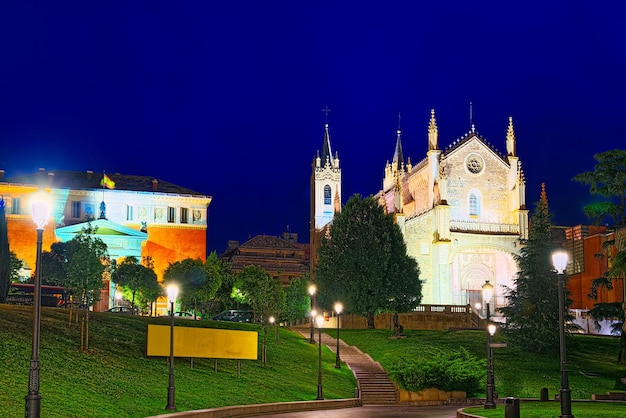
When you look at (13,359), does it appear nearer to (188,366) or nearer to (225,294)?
(188,366)

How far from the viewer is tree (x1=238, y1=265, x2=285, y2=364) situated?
51381 millimetres

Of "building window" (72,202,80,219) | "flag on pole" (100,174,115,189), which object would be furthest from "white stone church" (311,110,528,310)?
"building window" (72,202,80,219)

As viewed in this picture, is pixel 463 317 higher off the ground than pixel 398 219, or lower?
lower

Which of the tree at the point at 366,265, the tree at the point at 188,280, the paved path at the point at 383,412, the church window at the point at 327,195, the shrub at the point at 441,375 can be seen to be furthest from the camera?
the church window at the point at 327,195

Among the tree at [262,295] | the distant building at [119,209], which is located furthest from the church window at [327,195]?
the tree at [262,295]

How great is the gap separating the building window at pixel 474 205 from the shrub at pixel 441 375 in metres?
40.6

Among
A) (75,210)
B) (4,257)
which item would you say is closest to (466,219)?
(75,210)

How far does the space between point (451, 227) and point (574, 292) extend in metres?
12.1

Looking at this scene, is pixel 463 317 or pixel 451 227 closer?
pixel 463 317

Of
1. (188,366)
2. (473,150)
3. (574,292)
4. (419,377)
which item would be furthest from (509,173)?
(188,366)

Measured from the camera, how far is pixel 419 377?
39562 millimetres

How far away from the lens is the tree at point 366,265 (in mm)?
63656

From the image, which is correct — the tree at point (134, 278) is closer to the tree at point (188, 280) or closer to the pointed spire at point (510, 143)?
the tree at point (188, 280)

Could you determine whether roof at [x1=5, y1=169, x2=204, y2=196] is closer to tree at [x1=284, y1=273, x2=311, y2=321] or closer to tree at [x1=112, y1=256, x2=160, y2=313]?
tree at [x1=284, y1=273, x2=311, y2=321]
